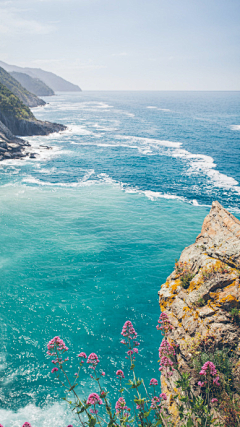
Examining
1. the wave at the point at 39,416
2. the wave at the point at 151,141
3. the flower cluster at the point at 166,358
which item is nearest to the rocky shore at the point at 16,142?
the wave at the point at 151,141

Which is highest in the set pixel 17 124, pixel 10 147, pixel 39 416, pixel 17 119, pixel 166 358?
pixel 17 119

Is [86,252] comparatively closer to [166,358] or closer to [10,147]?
[166,358]

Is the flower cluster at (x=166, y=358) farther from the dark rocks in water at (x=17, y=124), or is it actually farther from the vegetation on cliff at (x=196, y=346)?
the dark rocks in water at (x=17, y=124)

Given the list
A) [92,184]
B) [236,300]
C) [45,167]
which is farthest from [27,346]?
[45,167]

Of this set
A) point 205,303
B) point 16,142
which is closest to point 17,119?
point 16,142

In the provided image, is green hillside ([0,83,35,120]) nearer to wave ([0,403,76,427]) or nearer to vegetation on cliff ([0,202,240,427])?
wave ([0,403,76,427])

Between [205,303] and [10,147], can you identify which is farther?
[10,147]
